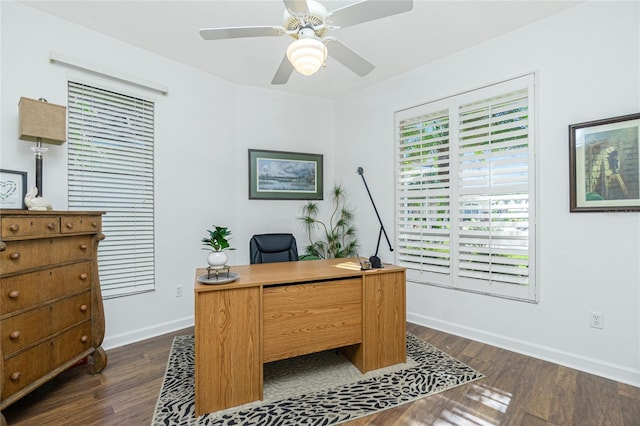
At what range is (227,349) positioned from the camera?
1.82 meters

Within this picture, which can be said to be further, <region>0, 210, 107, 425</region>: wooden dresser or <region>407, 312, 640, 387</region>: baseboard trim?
<region>407, 312, 640, 387</region>: baseboard trim

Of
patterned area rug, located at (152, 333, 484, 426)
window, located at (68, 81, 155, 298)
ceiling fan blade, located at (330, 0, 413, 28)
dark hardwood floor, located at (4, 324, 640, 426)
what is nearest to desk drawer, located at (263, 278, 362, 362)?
patterned area rug, located at (152, 333, 484, 426)

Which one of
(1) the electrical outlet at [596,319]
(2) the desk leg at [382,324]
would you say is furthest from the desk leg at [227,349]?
(1) the electrical outlet at [596,319]

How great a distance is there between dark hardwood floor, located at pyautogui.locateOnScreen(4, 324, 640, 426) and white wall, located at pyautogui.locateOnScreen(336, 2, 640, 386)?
0.24m

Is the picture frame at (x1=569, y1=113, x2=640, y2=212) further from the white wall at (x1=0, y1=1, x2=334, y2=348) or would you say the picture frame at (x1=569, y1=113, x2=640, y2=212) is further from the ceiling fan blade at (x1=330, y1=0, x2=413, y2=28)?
the white wall at (x1=0, y1=1, x2=334, y2=348)

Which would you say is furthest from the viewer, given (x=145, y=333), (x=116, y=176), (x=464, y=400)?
(x=145, y=333)

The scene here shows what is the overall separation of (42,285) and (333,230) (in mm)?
3012

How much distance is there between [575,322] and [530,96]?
1794 mm

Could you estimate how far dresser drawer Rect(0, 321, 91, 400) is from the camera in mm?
1620

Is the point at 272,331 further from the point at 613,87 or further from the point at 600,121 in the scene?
the point at 613,87

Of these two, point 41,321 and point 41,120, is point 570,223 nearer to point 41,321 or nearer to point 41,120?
point 41,321

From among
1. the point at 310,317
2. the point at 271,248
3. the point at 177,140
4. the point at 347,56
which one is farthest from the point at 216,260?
the point at 177,140

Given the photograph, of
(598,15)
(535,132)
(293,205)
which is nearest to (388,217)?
(293,205)

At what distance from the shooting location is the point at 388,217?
365cm
